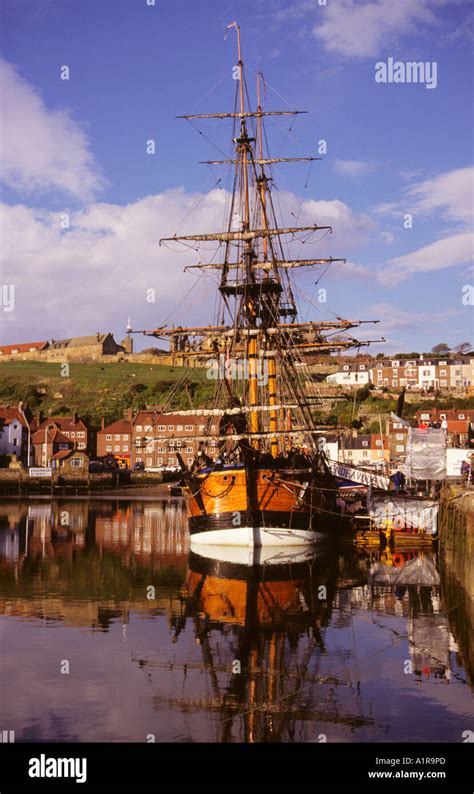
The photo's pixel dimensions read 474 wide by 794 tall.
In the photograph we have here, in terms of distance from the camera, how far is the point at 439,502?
3725cm

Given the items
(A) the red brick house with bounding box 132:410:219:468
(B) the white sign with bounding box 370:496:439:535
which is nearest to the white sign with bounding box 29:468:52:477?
(A) the red brick house with bounding box 132:410:219:468

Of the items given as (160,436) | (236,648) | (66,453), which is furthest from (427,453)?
(160,436)

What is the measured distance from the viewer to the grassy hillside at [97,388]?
436ft

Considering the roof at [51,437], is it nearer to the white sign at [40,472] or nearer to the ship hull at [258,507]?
the white sign at [40,472]

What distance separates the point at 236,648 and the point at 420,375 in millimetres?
118738

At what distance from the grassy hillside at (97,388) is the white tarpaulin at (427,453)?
81923 mm

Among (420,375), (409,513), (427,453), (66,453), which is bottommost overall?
(409,513)

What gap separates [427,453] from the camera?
40.6 m

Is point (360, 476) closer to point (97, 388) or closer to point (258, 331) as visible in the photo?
point (258, 331)

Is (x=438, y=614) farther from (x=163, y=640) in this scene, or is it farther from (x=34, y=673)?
(x=34, y=673)

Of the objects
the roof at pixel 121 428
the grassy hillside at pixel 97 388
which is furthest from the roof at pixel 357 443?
the grassy hillside at pixel 97 388

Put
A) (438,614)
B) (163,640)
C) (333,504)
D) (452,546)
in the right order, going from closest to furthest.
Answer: (163,640)
(438,614)
(452,546)
(333,504)
